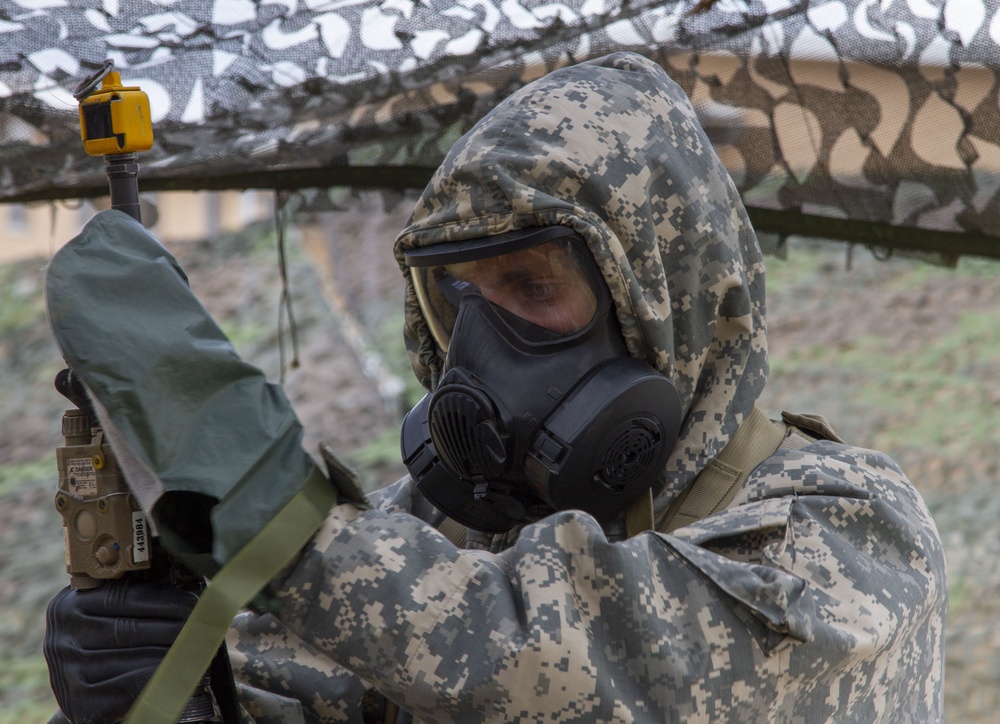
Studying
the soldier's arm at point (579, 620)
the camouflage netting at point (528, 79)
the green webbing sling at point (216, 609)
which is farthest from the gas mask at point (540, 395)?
the camouflage netting at point (528, 79)

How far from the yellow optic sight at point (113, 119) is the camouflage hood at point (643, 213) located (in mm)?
601

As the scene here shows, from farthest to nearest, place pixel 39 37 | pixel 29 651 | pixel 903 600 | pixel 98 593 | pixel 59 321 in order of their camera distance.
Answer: pixel 29 651
pixel 39 37
pixel 903 600
pixel 98 593
pixel 59 321

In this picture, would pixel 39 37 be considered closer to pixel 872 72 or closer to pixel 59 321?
A: pixel 59 321

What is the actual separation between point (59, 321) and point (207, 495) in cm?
31

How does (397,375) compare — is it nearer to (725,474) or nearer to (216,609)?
(725,474)

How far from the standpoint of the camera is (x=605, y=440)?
1.94m

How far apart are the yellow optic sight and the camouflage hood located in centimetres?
60

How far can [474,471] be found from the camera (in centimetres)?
203

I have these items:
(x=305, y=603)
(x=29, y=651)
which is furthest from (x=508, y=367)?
(x=29, y=651)

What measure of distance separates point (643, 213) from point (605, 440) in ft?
1.44

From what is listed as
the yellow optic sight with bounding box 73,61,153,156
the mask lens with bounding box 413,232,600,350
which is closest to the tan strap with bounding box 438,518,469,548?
the mask lens with bounding box 413,232,600,350

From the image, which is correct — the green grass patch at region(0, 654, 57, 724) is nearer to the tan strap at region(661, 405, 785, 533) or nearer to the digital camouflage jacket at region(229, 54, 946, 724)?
the digital camouflage jacket at region(229, 54, 946, 724)

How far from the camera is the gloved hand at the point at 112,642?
168 centimetres

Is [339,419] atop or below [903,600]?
below
